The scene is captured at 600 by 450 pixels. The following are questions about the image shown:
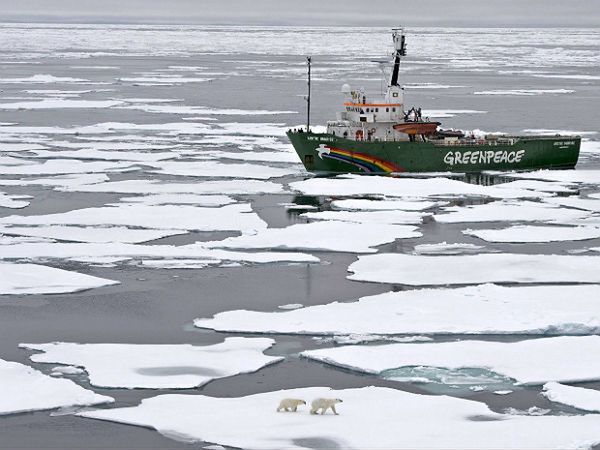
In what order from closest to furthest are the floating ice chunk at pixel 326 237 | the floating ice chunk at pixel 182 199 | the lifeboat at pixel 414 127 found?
1. the floating ice chunk at pixel 326 237
2. the floating ice chunk at pixel 182 199
3. the lifeboat at pixel 414 127

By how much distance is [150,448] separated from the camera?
14.0 m

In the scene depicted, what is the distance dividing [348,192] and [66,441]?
2115 centimetres

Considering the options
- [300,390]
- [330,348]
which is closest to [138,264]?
[330,348]

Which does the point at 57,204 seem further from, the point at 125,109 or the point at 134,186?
the point at 125,109

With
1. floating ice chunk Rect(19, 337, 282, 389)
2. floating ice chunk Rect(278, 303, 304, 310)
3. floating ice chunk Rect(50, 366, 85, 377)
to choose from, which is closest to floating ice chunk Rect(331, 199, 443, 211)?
floating ice chunk Rect(278, 303, 304, 310)

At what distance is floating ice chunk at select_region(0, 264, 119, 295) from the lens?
21.9 m

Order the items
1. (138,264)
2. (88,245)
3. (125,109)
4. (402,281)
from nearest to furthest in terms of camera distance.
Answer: (402,281), (138,264), (88,245), (125,109)

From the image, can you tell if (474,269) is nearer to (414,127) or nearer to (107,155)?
(414,127)

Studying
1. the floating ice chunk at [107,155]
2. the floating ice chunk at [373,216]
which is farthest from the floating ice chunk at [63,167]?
the floating ice chunk at [373,216]

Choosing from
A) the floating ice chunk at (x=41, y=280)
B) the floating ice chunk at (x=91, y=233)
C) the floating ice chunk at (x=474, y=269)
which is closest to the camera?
the floating ice chunk at (x=41, y=280)

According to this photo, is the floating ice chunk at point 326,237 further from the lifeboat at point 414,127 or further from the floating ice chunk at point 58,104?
the floating ice chunk at point 58,104

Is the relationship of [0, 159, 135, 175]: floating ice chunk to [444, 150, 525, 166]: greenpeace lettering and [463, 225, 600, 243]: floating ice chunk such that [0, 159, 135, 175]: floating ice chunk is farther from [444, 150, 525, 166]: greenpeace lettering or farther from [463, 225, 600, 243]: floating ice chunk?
[463, 225, 600, 243]: floating ice chunk

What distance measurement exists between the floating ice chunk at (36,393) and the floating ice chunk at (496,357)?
3.48 meters

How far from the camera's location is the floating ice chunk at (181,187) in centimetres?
3381
